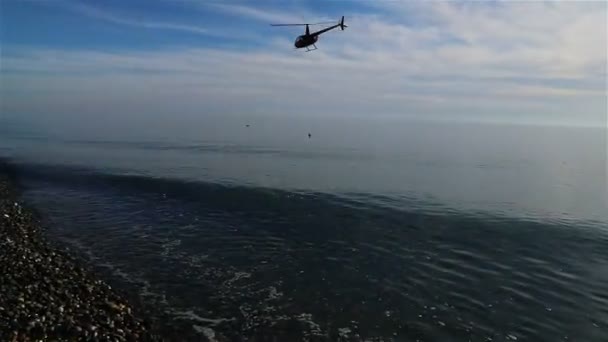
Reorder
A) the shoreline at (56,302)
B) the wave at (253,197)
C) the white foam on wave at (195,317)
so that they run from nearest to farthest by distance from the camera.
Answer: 1. the shoreline at (56,302)
2. the white foam on wave at (195,317)
3. the wave at (253,197)

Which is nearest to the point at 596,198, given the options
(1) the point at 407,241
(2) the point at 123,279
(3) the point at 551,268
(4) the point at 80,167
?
(3) the point at 551,268

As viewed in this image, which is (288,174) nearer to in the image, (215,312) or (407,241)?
(407,241)

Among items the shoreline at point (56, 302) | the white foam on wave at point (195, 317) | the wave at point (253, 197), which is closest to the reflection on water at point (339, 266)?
the white foam on wave at point (195, 317)

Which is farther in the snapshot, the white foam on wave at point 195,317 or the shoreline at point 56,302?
the white foam on wave at point 195,317

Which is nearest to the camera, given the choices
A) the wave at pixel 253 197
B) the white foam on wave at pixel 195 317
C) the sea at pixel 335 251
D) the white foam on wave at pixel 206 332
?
the white foam on wave at pixel 206 332

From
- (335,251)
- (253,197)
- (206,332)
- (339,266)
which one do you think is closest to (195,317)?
(206,332)

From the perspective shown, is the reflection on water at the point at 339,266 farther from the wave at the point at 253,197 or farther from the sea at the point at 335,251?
the wave at the point at 253,197
